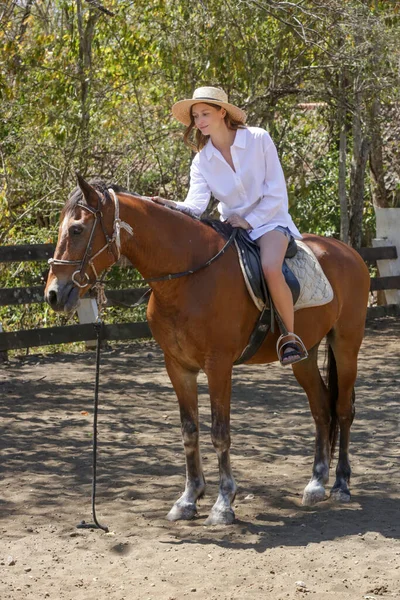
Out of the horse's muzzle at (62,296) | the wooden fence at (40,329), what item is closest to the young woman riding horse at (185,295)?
the horse's muzzle at (62,296)

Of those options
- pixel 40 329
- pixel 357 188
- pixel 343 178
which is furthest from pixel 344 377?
pixel 357 188

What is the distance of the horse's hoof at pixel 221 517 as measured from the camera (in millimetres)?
4902

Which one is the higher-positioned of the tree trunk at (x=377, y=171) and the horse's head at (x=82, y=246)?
the tree trunk at (x=377, y=171)

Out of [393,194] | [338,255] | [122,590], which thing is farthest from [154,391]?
[393,194]

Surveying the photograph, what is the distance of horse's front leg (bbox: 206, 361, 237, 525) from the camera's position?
4.90 metres

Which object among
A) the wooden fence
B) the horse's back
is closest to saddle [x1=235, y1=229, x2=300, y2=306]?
the horse's back

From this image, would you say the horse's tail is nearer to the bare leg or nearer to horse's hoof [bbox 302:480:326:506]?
horse's hoof [bbox 302:480:326:506]

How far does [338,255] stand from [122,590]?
268cm

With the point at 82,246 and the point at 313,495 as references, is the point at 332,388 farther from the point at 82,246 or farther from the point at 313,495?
the point at 82,246

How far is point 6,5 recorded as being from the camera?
1012 cm

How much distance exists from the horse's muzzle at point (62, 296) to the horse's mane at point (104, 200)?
391 mm

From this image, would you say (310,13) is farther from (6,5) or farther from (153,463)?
(153,463)

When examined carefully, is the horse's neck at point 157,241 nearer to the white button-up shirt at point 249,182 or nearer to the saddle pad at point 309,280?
the white button-up shirt at point 249,182

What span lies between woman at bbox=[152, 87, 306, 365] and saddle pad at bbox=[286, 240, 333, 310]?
0.19m
